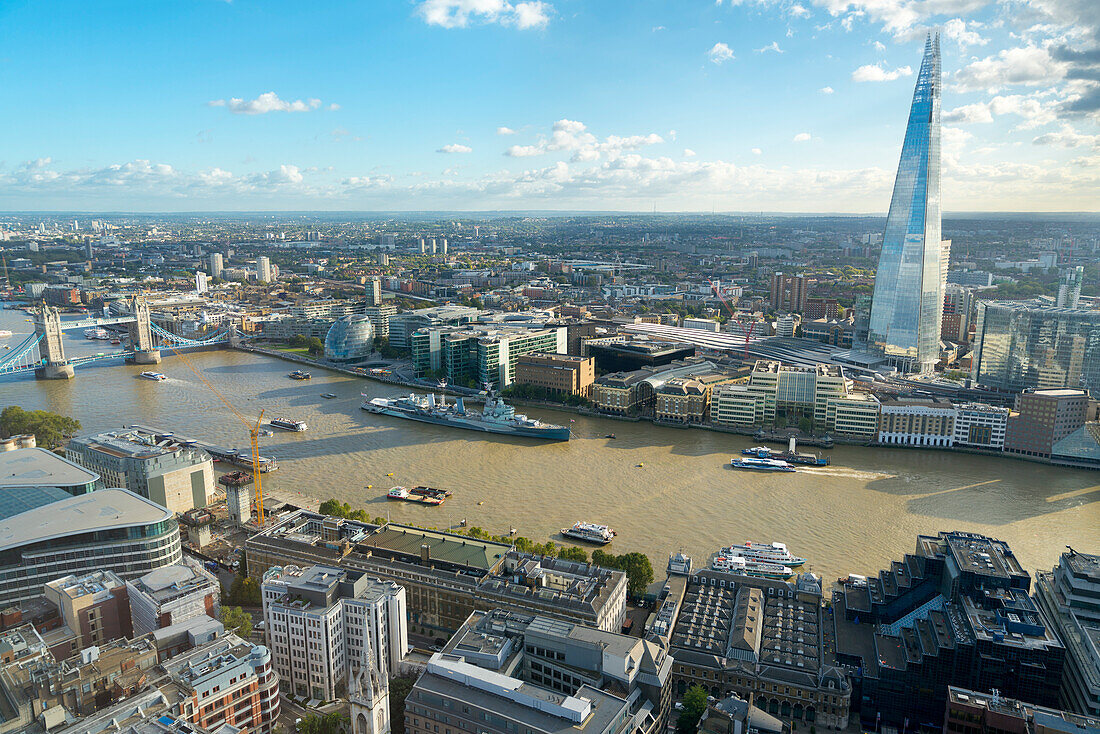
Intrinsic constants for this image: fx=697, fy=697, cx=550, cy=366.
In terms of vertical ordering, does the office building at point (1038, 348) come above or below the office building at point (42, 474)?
above

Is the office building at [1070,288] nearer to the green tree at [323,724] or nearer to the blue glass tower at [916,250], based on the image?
the blue glass tower at [916,250]

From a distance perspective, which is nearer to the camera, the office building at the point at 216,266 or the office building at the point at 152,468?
the office building at the point at 152,468

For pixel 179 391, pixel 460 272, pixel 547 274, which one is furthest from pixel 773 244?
pixel 179 391

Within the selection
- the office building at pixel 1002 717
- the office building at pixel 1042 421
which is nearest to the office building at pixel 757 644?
the office building at pixel 1002 717

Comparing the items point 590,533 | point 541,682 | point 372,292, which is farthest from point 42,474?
point 372,292

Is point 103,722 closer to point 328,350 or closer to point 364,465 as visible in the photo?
point 364,465

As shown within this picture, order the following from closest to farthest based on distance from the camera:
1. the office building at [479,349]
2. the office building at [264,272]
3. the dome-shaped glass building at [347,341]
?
the office building at [479,349], the dome-shaped glass building at [347,341], the office building at [264,272]

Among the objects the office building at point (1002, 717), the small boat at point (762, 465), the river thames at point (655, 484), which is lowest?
the river thames at point (655, 484)
